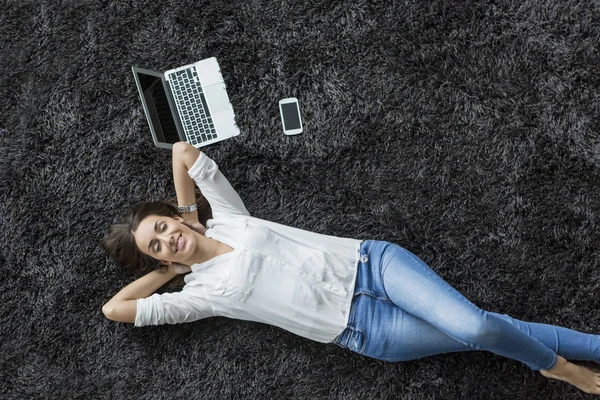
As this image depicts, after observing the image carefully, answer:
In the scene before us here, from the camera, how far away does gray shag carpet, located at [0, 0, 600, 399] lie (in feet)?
6.17

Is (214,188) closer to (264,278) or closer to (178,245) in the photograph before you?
(178,245)

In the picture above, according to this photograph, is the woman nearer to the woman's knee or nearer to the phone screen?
the woman's knee

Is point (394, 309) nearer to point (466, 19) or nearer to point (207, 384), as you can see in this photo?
point (207, 384)

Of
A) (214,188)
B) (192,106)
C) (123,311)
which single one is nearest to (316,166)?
(214,188)

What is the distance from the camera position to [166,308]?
1.76 meters

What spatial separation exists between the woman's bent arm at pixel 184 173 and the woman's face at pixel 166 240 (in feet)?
0.62

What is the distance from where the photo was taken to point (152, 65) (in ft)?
6.84

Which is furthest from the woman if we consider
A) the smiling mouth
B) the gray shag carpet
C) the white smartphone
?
the white smartphone

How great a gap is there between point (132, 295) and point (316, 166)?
35.3 inches

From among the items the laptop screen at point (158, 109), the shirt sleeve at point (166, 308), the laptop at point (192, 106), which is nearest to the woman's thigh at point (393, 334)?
the shirt sleeve at point (166, 308)

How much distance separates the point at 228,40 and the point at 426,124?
914 millimetres

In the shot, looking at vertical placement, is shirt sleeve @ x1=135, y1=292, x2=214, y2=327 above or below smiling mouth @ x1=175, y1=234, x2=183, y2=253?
below

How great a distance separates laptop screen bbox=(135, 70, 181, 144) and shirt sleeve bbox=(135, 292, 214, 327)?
0.68m

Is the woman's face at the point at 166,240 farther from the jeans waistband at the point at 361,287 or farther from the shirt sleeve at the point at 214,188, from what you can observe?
the jeans waistband at the point at 361,287
